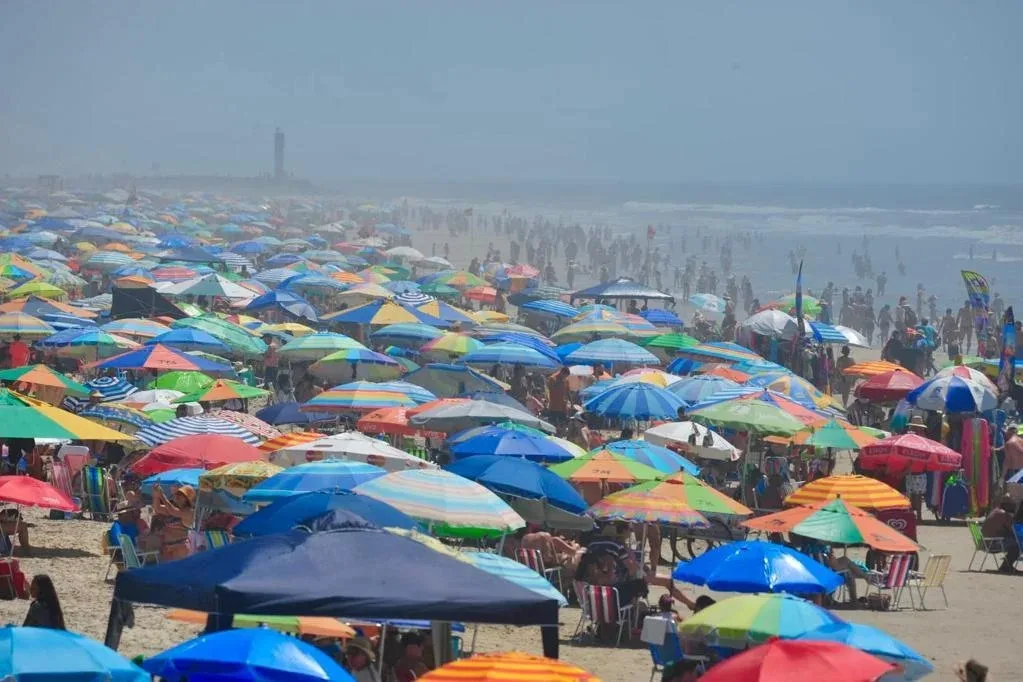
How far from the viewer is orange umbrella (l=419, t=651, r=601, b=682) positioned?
20.0ft

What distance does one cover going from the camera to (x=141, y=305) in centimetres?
2420

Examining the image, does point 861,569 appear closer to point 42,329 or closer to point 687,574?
point 687,574

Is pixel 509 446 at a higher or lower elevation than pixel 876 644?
lower

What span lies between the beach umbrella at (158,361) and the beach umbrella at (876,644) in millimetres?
11401

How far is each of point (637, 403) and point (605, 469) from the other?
3603 millimetres

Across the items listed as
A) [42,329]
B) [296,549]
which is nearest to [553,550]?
[296,549]

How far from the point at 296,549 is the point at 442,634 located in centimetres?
108

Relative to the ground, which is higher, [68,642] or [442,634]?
[68,642]

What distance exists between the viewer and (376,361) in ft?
63.7

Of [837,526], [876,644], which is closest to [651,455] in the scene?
[837,526]

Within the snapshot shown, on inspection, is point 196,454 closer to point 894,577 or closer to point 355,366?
point 894,577

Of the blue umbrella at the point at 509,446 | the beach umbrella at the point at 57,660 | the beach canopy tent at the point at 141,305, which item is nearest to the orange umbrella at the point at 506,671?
the beach umbrella at the point at 57,660

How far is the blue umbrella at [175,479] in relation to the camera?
1234 centimetres

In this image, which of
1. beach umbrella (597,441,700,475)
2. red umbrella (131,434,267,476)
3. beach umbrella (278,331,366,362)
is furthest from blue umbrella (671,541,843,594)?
beach umbrella (278,331,366,362)
